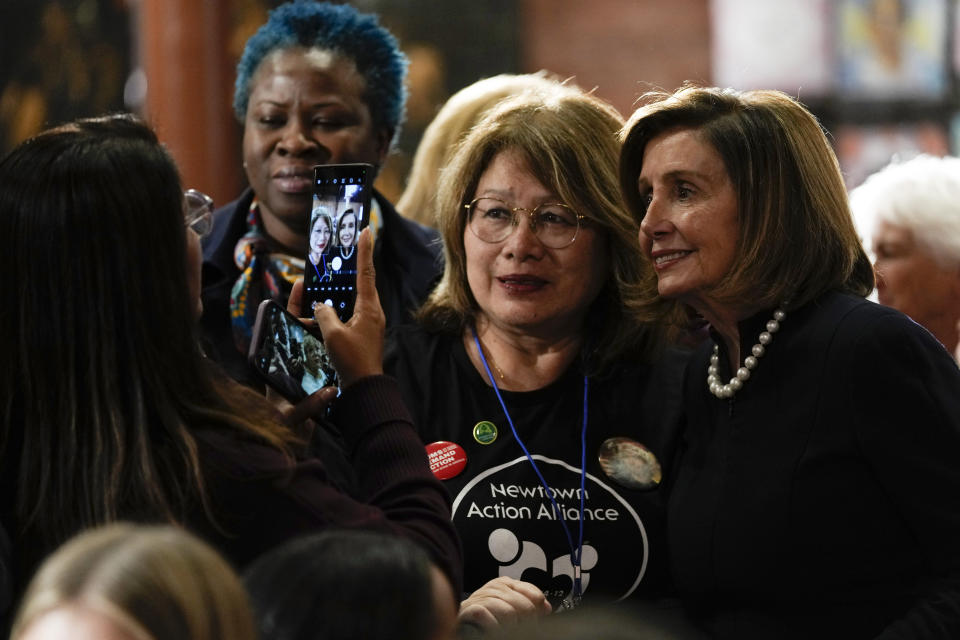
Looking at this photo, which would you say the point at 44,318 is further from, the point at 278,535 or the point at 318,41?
the point at 318,41

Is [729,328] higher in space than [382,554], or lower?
lower

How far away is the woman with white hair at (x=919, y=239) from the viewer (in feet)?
10.9

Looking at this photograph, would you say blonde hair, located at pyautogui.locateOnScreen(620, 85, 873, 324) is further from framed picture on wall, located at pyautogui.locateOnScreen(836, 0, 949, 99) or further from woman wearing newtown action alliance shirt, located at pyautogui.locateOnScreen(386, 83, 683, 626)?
framed picture on wall, located at pyautogui.locateOnScreen(836, 0, 949, 99)

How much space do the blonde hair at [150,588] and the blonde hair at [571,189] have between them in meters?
1.42

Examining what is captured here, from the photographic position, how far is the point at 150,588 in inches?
46.5

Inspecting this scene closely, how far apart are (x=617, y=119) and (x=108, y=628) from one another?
5.69ft

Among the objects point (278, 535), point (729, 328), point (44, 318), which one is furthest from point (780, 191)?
point (44, 318)

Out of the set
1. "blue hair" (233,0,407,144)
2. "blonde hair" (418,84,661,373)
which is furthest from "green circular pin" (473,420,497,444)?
"blue hair" (233,0,407,144)

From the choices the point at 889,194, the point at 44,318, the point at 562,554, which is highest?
the point at 44,318

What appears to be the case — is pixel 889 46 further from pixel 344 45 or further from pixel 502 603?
pixel 502 603

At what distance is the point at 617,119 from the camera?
264 centimetres

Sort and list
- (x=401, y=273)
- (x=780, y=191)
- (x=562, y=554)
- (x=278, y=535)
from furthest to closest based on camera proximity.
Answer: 1. (x=401, y=273)
2. (x=562, y=554)
3. (x=780, y=191)
4. (x=278, y=535)

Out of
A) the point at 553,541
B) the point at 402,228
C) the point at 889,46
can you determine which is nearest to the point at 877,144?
the point at 889,46

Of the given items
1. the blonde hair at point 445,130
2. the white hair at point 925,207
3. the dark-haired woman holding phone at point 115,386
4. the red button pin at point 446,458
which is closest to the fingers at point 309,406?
the dark-haired woman holding phone at point 115,386
